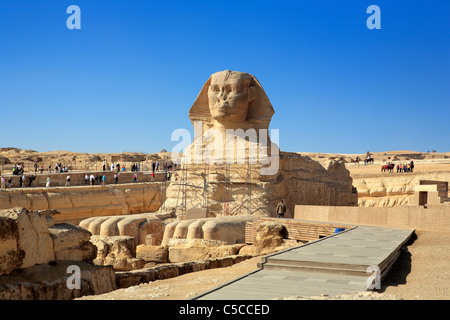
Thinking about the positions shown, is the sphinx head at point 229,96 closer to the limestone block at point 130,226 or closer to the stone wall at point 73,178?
the limestone block at point 130,226

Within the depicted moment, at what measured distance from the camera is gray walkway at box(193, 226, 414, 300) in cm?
480

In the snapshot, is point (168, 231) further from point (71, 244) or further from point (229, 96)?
point (229, 96)

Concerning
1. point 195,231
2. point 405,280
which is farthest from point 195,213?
point 405,280

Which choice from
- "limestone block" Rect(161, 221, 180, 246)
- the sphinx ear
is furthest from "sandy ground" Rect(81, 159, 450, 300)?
the sphinx ear

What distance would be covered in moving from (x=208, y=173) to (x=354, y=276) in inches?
466

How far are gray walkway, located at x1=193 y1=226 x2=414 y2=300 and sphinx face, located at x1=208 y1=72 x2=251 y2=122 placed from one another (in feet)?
33.7

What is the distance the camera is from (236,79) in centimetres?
1805

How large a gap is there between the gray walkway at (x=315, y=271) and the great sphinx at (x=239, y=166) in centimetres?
871

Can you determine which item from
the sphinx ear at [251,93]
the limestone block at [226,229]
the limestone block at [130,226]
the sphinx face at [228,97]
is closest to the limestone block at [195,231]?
the limestone block at [226,229]

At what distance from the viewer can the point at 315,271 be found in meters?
5.93

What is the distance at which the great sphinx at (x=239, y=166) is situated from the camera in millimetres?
16906

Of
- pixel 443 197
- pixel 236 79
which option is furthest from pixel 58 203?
pixel 443 197
